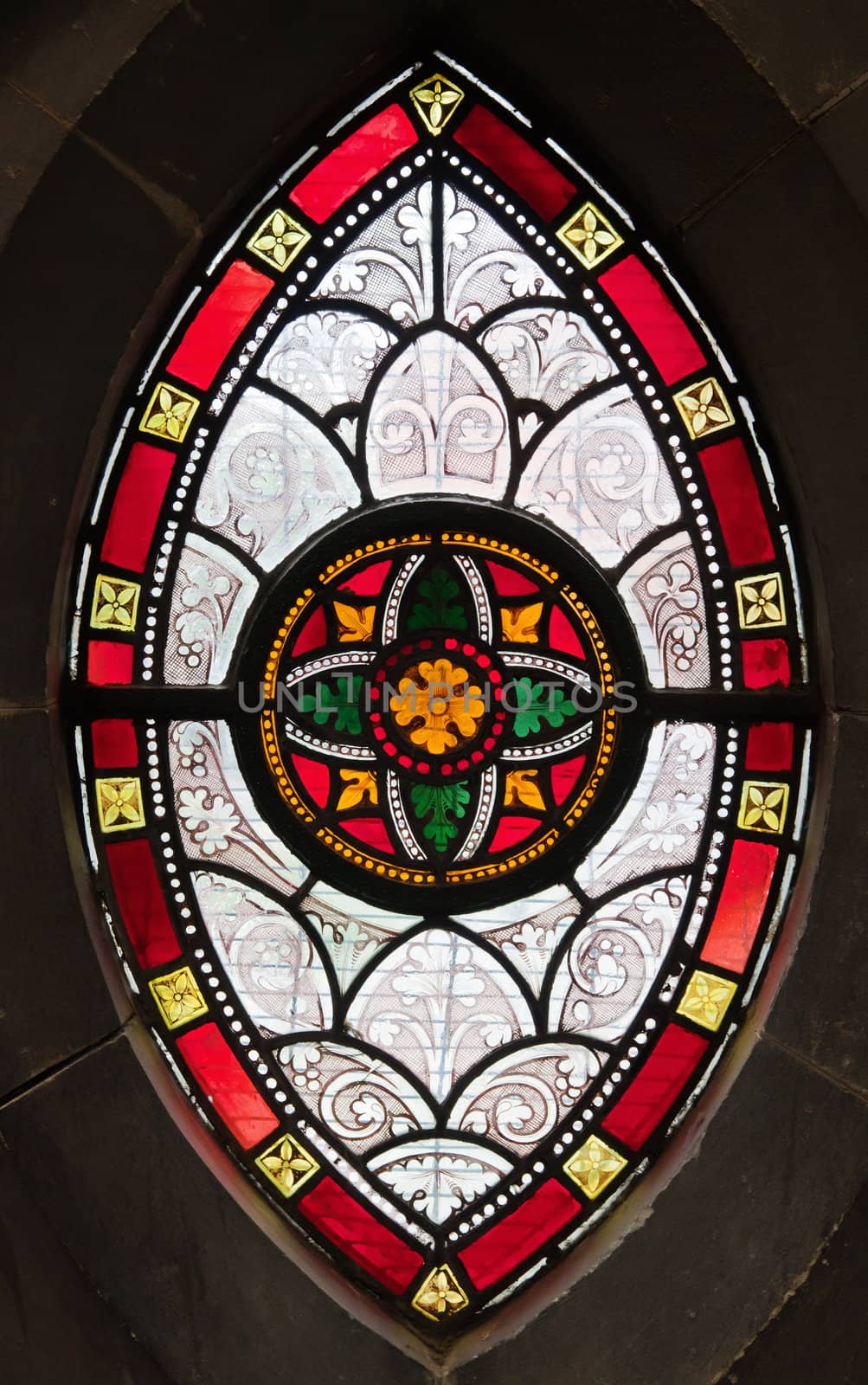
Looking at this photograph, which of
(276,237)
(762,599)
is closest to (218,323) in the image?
(276,237)

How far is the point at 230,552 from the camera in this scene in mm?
2145

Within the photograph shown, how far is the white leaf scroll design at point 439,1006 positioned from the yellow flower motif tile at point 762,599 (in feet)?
2.47

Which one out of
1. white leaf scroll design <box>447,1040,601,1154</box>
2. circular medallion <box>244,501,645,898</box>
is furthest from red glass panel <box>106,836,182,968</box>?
white leaf scroll design <box>447,1040,601,1154</box>

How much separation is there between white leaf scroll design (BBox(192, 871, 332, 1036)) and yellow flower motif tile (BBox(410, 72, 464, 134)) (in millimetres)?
1331

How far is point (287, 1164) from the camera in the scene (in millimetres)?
2193

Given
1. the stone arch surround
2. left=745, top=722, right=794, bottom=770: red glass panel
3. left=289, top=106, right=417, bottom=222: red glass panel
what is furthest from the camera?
left=745, top=722, right=794, bottom=770: red glass panel

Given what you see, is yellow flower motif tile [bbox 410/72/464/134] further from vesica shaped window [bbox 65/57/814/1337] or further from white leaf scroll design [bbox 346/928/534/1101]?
white leaf scroll design [bbox 346/928/534/1101]

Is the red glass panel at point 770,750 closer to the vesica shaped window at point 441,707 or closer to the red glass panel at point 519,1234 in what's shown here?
the vesica shaped window at point 441,707

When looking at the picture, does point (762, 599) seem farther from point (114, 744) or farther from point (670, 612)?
point (114, 744)

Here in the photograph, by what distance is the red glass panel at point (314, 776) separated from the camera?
217 cm

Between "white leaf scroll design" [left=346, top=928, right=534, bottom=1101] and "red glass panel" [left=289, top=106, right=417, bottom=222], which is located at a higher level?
"red glass panel" [left=289, top=106, right=417, bottom=222]

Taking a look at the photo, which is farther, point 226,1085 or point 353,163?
point 226,1085

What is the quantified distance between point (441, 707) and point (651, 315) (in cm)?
75

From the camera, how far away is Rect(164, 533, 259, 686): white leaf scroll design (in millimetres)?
2148
